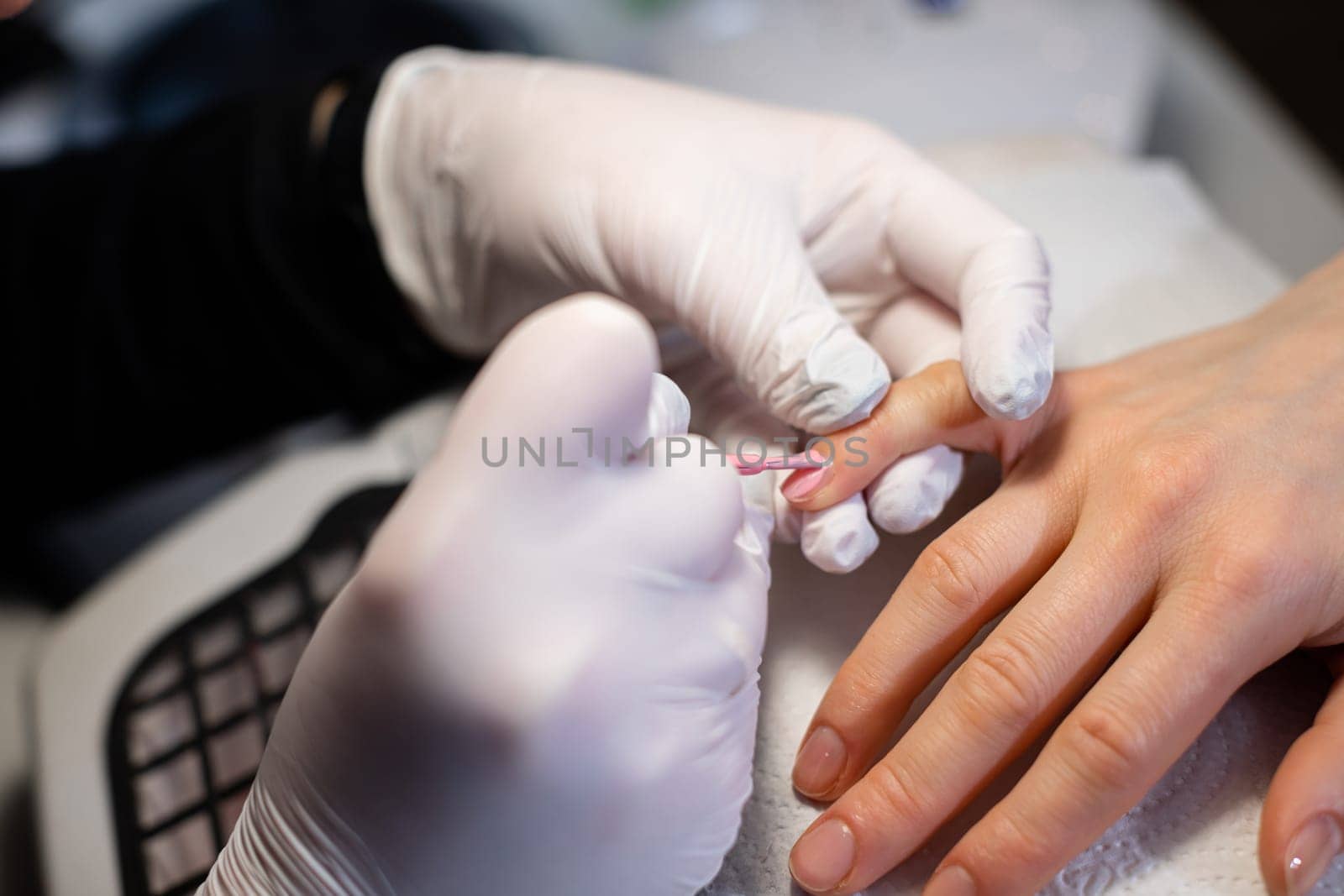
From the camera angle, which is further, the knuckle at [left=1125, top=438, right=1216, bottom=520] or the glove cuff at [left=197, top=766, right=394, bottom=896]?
the knuckle at [left=1125, top=438, right=1216, bottom=520]

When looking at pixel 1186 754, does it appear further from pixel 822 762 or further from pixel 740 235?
pixel 740 235

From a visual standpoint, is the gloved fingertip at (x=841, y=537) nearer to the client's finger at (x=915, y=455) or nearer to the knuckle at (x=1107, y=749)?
the client's finger at (x=915, y=455)

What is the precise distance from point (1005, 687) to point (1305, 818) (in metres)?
0.17

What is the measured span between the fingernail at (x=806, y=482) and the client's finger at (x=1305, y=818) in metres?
0.30

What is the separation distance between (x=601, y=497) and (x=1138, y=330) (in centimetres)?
62

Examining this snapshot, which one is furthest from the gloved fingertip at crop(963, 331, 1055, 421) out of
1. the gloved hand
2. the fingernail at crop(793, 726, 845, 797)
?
the fingernail at crop(793, 726, 845, 797)

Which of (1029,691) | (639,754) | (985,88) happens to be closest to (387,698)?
(639,754)

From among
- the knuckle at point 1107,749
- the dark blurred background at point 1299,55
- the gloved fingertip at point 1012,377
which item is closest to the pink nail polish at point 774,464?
the gloved fingertip at point 1012,377

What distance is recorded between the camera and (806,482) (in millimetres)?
563

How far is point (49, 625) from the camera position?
93cm

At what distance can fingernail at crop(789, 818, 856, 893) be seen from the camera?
1.60 ft

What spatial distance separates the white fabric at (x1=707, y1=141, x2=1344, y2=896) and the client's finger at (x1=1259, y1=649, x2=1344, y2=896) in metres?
0.02

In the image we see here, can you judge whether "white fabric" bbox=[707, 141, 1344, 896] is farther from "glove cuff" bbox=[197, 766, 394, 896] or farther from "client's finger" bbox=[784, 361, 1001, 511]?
"glove cuff" bbox=[197, 766, 394, 896]

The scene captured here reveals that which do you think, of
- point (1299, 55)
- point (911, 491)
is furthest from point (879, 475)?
point (1299, 55)
